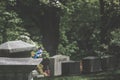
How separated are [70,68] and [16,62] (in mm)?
15571

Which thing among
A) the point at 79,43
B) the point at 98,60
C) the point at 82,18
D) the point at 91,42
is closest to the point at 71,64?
the point at 98,60

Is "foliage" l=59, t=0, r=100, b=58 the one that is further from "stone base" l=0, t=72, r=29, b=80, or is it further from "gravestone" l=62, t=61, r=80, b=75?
"stone base" l=0, t=72, r=29, b=80

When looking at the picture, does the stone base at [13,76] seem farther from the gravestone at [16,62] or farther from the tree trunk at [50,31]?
the tree trunk at [50,31]

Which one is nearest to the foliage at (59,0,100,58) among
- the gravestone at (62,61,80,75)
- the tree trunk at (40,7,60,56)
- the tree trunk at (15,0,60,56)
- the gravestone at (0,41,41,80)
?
the tree trunk at (40,7,60,56)

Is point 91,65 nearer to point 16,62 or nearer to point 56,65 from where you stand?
point 56,65

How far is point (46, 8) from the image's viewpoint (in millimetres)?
30609

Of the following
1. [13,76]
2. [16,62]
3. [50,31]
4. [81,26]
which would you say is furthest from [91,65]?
[81,26]

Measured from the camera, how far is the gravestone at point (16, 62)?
6.59 meters

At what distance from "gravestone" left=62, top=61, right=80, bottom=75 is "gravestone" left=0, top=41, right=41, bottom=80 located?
596 inches

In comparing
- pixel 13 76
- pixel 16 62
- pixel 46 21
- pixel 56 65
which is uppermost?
pixel 16 62

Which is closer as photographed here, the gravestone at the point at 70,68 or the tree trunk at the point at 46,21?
the gravestone at the point at 70,68

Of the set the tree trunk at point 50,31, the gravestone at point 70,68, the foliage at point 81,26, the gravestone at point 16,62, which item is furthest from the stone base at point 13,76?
the foliage at point 81,26

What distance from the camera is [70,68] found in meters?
22.1

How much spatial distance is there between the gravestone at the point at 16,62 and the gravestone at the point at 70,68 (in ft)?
49.6
